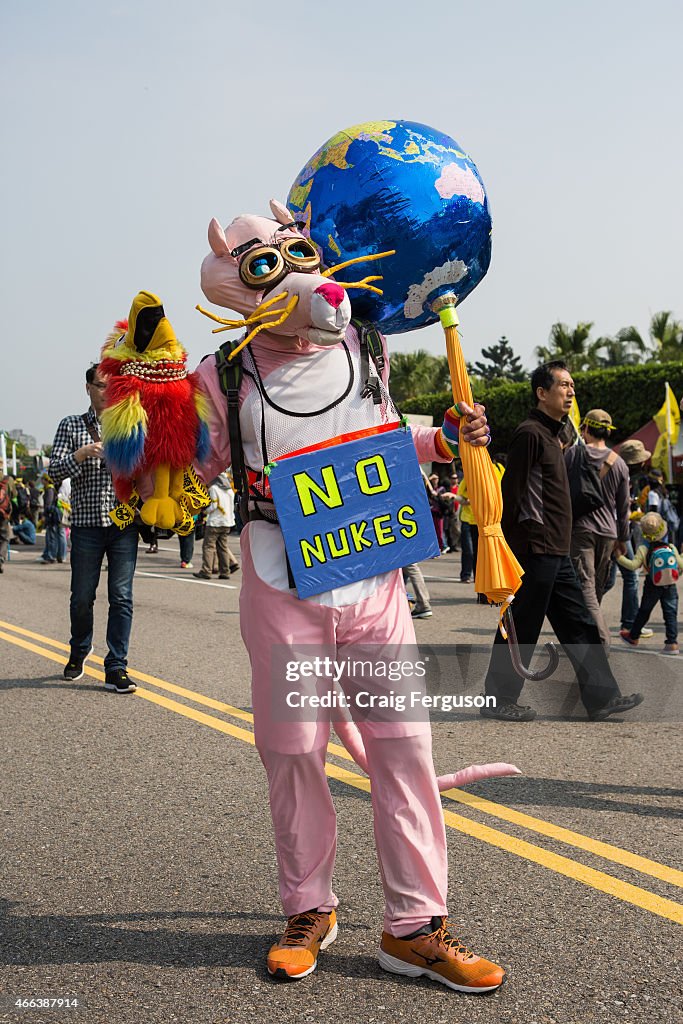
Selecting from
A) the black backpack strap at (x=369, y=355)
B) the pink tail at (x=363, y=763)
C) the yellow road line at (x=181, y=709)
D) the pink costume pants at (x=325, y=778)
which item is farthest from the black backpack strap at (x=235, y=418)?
the yellow road line at (x=181, y=709)

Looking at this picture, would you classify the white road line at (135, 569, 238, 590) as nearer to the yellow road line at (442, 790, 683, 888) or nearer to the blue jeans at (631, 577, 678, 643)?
the blue jeans at (631, 577, 678, 643)

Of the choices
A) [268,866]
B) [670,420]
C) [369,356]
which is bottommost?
[268,866]

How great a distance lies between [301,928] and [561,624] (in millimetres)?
3173

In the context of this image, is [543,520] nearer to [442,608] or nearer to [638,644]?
[638,644]

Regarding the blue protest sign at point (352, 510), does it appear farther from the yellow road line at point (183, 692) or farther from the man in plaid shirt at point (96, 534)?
the man in plaid shirt at point (96, 534)

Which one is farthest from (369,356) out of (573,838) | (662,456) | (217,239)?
(662,456)

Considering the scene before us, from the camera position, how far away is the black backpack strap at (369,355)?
288 centimetres

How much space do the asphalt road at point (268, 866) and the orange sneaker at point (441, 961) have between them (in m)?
0.03

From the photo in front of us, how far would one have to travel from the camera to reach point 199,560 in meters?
17.0

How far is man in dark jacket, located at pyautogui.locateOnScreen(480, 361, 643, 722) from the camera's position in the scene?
5.35 m

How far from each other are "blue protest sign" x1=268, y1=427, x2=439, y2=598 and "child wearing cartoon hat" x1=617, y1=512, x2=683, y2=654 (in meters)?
4.97

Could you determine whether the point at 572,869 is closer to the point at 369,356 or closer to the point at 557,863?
the point at 557,863

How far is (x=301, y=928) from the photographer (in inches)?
108

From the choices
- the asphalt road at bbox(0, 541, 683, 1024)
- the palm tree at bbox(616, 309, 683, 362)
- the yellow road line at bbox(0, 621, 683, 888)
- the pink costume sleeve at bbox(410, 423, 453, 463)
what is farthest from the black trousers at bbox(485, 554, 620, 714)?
the palm tree at bbox(616, 309, 683, 362)
